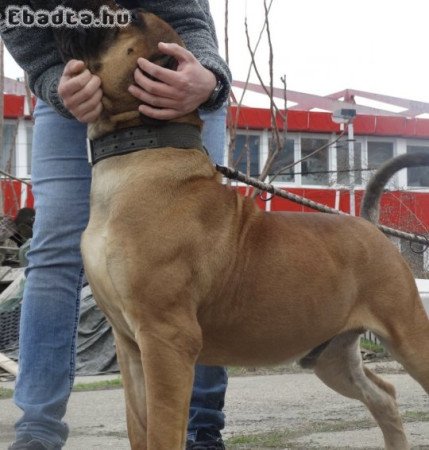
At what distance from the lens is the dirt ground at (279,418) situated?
424 centimetres

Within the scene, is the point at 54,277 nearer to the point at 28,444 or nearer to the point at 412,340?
the point at 28,444

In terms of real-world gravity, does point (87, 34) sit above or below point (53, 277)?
above

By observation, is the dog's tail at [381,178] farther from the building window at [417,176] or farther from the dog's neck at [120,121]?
the building window at [417,176]

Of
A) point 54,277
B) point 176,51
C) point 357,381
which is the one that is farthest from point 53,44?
point 357,381

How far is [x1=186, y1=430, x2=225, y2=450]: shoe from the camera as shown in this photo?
3912 mm

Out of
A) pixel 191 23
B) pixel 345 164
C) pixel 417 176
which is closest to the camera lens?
pixel 191 23

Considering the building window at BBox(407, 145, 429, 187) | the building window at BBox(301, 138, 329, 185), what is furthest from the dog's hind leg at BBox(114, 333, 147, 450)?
the building window at BBox(407, 145, 429, 187)

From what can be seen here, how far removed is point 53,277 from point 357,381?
1.36m

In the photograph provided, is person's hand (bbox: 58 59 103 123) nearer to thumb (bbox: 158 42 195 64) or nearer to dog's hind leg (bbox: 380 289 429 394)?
thumb (bbox: 158 42 195 64)

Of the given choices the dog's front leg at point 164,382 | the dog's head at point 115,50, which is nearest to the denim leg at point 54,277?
the dog's head at point 115,50

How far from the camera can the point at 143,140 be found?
10.5 feet

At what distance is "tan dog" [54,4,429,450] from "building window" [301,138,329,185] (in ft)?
65.6

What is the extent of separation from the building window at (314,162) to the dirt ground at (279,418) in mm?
17469

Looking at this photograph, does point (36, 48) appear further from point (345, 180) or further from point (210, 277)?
point (345, 180)
